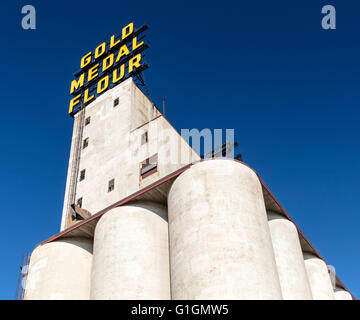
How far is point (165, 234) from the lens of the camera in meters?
32.2

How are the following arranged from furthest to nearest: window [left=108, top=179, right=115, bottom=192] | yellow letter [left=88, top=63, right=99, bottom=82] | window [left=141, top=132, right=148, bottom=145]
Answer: yellow letter [left=88, top=63, right=99, bottom=82]
window [left=141, top=132, right=148, bottom=145]
window [left=108, top=179, right=115, bottom=192]

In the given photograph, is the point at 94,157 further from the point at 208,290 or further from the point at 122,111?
the point at 208,290

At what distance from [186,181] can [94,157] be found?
16.9 m

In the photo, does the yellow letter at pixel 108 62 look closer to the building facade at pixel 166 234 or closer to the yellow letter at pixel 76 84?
the yellow letter at pixel 76 84

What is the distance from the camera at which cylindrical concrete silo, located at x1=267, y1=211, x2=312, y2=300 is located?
105 ft

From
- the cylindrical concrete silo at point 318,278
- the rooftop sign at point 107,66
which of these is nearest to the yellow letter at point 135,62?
the rooftop sign at point 107,66

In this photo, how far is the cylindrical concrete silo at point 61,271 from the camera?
32344mm

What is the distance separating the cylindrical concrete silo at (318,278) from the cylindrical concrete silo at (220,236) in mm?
13504

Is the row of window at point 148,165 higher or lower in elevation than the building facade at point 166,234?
higher

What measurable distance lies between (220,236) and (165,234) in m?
6.83

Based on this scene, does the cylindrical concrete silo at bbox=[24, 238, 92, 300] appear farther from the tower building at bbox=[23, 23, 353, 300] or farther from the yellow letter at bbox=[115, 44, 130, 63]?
the yellow letter at bbox=[115, 44, 130, 63]

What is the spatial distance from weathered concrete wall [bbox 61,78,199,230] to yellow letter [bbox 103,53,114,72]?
7.24 m

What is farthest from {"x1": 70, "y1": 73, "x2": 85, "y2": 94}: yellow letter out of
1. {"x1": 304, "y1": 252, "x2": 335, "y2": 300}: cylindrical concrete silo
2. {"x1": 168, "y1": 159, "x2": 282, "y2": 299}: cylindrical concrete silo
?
{"x1": 304, "y1": 252, "x2": 335, "y2": 300}: cylindrical concrete silo
